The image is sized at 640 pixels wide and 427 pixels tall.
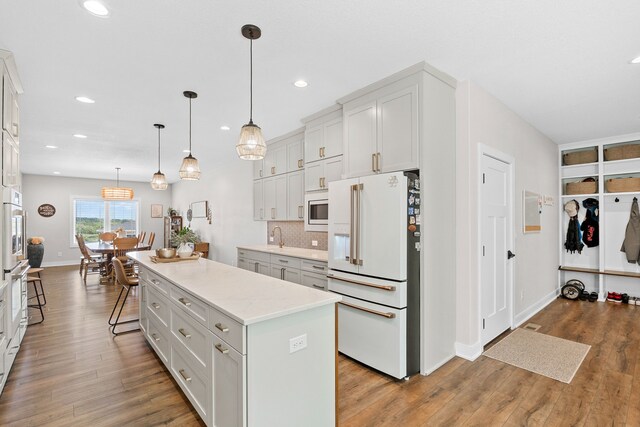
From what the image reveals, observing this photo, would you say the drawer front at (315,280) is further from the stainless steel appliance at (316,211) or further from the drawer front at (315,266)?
the stainless steel appliance at (316,211)

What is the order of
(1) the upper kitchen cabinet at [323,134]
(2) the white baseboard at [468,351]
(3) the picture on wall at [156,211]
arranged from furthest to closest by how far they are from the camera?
(3) the picture on wall at [156,211]
(1) the upper kitchen cabinet at [323,134]
(2) the white baseboard at [468,351]

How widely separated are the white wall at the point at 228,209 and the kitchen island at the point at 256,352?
390 cm

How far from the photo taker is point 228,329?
5.33ft

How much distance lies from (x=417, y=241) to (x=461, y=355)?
129 cm

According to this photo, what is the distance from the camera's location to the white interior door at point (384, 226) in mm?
2545

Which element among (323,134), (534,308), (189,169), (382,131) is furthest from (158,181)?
(534,308)

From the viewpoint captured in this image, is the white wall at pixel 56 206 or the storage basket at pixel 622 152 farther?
the white wall at pixel 56 206

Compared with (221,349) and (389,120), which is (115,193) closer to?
(389,120)

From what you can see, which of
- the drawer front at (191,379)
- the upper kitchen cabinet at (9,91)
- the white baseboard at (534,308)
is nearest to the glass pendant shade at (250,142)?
the drawer front at (191,379)

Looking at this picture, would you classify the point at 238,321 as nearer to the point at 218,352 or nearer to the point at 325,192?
the point at 218,352

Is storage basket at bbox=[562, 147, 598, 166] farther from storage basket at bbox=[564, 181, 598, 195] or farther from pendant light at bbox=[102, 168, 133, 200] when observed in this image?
pendant light at bbox=[102, 168, 133, 200]

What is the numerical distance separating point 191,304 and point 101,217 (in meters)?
9.87

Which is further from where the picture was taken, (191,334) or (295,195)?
(295,195)

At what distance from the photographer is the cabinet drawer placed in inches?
59.9
